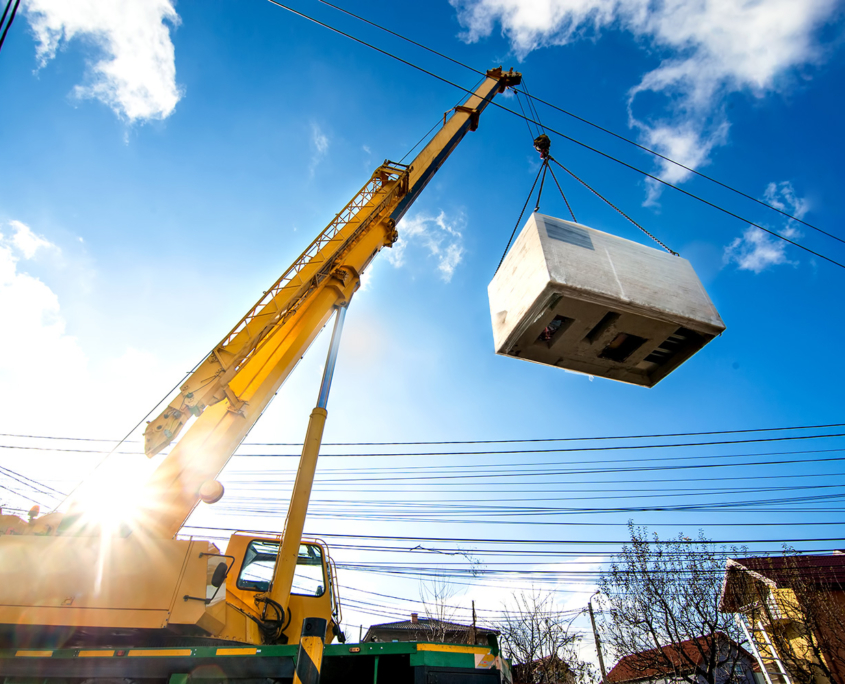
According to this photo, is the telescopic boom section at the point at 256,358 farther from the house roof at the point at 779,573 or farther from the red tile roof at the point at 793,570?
the red tile roof at the point at 793,570

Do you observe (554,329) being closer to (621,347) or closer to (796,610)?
(621,347)

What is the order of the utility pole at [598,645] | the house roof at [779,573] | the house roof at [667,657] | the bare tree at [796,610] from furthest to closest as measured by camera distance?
the utility pole at [598,645], the house roof at [779,573], the house roof at [667,657], the bare tree at [796,610]

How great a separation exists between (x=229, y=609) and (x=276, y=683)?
4.17 ft

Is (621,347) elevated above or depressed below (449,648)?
above

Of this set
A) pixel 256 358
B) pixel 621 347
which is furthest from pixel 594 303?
pixel 256 358

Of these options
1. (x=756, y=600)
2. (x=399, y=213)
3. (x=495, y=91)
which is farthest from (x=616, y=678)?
(x=495, y=91)

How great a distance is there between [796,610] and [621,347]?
15599 millimetres

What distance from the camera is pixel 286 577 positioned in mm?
4953

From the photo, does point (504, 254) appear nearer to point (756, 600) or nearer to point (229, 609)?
point (229, 609)

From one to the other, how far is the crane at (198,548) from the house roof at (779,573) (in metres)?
15.0

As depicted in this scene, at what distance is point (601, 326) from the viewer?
4242 mm

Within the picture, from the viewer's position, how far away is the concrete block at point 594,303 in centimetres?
373

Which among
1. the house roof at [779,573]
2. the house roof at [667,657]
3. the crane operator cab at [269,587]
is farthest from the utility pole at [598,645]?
the crane operator cab at [269,587]

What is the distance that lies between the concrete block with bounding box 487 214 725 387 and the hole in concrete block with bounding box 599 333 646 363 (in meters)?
0.01
